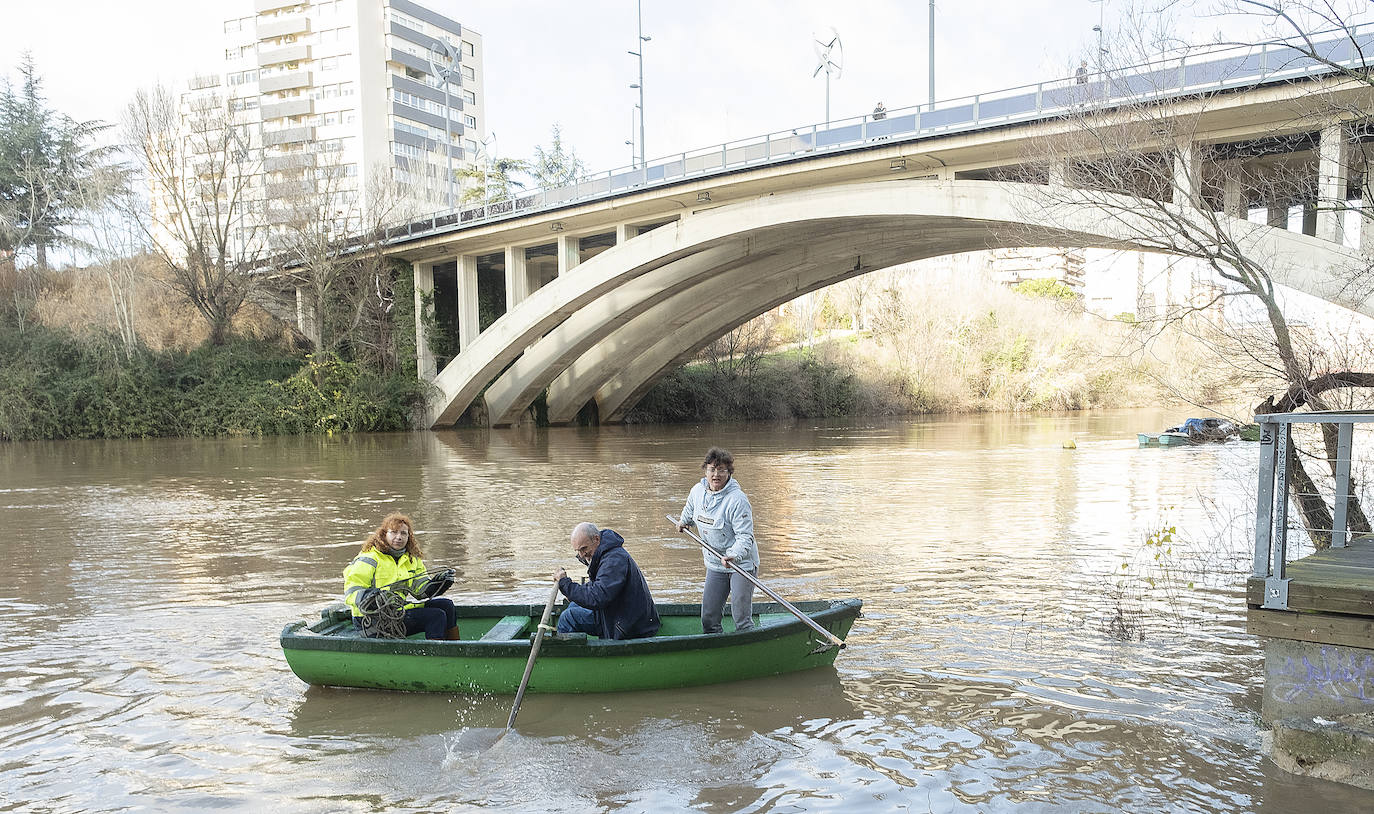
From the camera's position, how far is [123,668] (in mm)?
7074

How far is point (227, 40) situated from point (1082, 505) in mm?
73261

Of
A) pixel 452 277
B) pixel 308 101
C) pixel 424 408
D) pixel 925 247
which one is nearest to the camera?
pixel 925 247

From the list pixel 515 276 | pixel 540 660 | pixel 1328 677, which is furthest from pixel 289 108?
pixel 1328 677

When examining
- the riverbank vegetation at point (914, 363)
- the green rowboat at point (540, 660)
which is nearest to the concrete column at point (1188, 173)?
the green rowboat at point (540, 660)

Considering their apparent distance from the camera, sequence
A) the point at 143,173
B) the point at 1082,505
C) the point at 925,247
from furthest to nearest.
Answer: the point at 143,173, the point at 925,247, the point at 1082,505

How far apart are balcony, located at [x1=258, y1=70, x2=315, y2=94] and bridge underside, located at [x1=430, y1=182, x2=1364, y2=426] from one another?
131ft

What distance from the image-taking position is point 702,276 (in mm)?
30969

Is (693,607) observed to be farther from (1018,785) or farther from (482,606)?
(1018,785)

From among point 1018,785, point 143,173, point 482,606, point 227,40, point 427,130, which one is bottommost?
point 1018,785

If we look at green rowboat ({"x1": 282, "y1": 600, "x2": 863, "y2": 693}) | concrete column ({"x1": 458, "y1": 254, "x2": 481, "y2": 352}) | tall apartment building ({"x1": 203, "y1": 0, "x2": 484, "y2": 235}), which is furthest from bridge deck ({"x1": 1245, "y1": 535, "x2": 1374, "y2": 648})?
tall apartment building ({"x1": 203, "y1": 0, "x2": 484, "y2": 235})

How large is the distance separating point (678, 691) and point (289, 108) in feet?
227

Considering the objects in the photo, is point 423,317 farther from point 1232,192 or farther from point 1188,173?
point 1188,173

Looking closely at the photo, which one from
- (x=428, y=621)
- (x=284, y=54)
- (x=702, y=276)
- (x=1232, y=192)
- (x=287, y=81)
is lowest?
(x=428, y=621)

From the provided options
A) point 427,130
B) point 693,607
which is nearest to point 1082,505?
point 693,607
